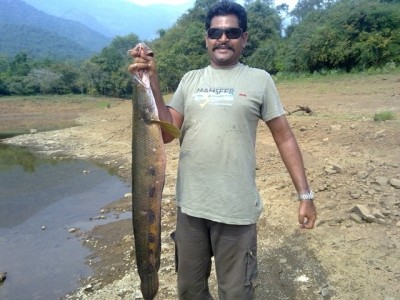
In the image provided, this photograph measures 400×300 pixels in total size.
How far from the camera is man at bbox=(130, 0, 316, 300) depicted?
2.45 meters

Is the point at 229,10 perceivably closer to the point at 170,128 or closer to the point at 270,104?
the point at 270,104

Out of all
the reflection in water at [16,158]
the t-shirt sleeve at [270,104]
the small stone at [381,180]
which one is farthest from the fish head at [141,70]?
the reflection in water at [16,158]

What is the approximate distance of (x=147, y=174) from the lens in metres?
2.40

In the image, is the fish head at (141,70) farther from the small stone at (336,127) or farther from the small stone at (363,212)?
the small stone at (336,127)

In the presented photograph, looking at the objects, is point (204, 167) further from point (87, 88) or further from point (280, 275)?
point (87, 88)

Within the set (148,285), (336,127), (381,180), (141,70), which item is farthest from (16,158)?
(141,70)

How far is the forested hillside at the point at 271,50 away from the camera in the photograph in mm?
20000

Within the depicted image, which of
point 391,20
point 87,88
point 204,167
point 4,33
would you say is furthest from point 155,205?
point 4,33

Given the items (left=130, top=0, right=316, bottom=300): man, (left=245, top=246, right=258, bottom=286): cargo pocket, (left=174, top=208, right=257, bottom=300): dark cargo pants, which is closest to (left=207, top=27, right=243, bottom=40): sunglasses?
(left=130, top=0, right=316, bottom=300): man

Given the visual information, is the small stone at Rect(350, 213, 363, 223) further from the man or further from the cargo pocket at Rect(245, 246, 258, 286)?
the cargo pocket at Rect(245, 246, 258, 286)

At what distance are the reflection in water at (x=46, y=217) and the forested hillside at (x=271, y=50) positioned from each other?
14.6 m

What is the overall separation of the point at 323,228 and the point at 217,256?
2.28 metres

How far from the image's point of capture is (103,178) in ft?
31.3

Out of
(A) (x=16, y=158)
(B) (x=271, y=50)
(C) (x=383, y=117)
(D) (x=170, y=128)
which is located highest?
(B) (x=271, y=50)
